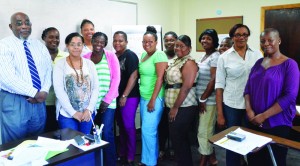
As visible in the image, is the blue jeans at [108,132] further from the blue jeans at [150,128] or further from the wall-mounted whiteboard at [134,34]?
the wall-mounted whiteboard at [134,34]

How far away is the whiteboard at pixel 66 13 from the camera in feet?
9.35

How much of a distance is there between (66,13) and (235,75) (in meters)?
2.34

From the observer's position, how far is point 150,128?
2.66 metres

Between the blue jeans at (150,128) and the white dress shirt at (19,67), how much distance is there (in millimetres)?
1022

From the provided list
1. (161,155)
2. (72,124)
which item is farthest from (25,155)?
(161,155)

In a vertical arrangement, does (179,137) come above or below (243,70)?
below

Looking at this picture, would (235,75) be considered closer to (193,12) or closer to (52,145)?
(52,145)

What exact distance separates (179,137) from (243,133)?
0.82 meters

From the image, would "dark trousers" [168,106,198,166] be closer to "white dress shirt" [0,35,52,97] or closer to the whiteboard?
"white dress shirt" [0,35,52,97]

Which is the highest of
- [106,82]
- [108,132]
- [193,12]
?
[193,12]

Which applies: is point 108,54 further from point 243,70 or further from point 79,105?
point 243,70

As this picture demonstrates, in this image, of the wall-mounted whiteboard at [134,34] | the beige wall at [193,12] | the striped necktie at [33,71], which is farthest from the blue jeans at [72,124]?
the beige wall at [193,12]

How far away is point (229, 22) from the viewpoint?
14.2 feet

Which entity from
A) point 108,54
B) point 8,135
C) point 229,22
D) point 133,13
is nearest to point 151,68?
point 108,54
